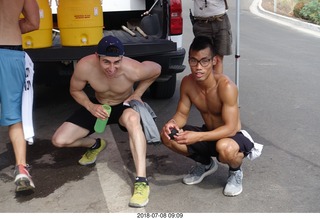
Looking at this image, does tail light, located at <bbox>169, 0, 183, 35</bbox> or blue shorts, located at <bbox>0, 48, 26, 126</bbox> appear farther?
tail light, located at <bbox>169, 0, 183, 35</bbox>

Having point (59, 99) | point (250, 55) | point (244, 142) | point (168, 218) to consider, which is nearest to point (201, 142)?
point (244, 142)

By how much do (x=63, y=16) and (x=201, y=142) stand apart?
189cm

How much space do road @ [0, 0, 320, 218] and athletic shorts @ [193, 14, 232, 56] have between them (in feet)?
Answer: 2.68

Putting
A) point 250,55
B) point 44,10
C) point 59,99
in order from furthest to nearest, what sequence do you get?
point 250,55 → point 59,99 → point 44,10

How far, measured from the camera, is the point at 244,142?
3.37 meters

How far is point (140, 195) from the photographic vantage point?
10.8 feet

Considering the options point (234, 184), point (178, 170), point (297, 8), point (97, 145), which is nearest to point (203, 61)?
point (234, 184)

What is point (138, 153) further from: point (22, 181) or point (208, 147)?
point (22, 181)

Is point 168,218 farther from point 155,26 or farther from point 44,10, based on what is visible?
point 155,26

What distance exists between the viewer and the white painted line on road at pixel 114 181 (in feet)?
10.8

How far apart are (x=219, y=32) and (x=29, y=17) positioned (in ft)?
7.30

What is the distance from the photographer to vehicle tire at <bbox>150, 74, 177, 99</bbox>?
19.5ft

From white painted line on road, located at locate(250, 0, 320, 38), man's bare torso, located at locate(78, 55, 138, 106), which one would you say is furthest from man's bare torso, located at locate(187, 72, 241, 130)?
white painted line on road, located at locate(250, 0, 320, 38)

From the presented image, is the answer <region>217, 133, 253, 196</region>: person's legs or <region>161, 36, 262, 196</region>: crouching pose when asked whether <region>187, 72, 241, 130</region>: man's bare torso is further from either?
<region>217, 133, 253, 196</region>: person's legs
